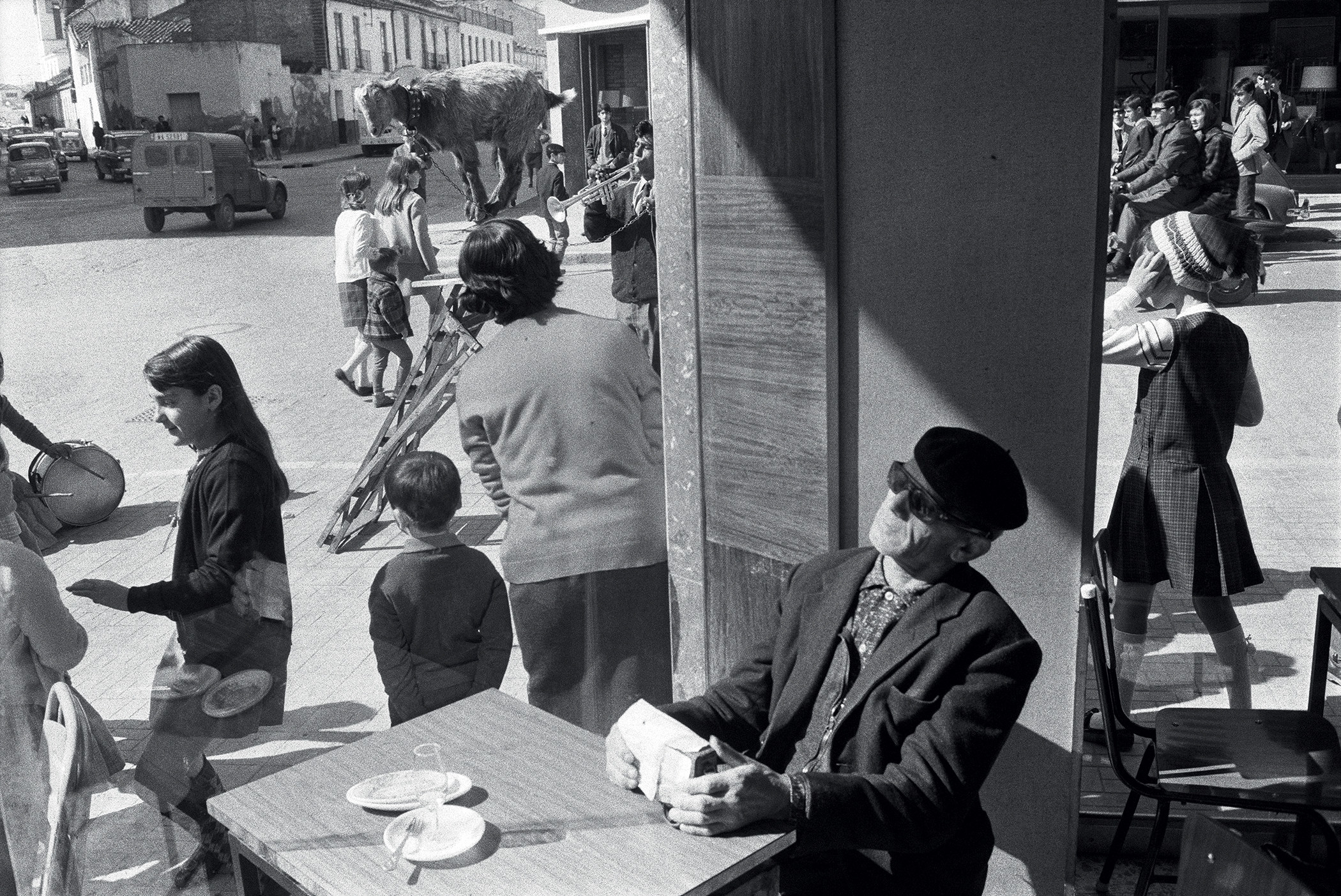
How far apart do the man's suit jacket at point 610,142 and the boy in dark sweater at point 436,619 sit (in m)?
12.2

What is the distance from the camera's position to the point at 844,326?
2998mm

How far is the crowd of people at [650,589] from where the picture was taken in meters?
2.24

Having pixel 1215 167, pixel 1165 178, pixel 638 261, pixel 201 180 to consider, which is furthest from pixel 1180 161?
pixel 201 180

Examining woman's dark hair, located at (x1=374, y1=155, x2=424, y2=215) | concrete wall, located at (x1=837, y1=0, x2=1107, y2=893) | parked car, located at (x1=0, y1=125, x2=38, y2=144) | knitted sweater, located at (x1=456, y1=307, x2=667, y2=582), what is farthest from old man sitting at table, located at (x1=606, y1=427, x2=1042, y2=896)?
parked car, located at (x1=0, y1=125, x2=38, y2=144)

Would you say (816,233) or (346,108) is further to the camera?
(346,108)

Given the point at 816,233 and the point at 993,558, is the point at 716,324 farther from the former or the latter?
the point at 993,558

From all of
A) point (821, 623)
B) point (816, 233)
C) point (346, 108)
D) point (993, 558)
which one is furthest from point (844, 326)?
point (346, 108)

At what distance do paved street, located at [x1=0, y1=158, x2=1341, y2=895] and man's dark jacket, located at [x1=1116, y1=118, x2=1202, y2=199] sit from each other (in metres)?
1.19

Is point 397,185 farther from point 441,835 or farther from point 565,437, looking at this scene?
point 441,835

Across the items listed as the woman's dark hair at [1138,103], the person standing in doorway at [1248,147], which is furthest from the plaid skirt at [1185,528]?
the woman's dark hair at [1138,103]

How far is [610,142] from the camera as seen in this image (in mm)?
15641

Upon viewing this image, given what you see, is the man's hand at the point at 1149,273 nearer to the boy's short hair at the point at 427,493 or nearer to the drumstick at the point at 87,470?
the boy's short hair at the point at 427,493

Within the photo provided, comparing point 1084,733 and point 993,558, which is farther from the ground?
point 993,558

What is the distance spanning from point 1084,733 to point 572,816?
7.78 feet
